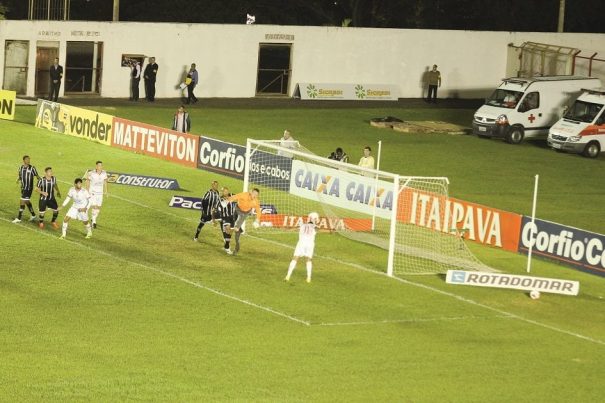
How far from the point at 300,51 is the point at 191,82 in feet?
24.7

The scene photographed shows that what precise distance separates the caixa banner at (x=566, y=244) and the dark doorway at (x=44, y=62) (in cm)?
3389

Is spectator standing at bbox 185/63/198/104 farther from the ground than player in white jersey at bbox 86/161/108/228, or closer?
farther from the ground

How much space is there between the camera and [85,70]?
64.4 meters

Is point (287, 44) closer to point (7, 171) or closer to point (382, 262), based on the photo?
point (7, 171)

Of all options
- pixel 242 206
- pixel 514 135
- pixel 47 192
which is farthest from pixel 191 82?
pixel 242 206

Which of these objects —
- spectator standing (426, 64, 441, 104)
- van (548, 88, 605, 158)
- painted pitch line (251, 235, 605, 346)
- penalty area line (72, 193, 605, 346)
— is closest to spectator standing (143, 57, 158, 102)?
spectator standing (426, 64, 441, 104)

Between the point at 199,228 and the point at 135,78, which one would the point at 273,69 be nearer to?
the point at 135,78

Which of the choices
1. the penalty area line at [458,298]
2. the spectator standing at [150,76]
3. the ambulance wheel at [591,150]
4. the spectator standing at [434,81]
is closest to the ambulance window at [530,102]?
the ambulance wheel at [591,150]

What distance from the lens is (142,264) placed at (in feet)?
106

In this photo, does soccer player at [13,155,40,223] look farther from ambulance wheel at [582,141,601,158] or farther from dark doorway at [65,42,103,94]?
dark doorway at [65,42,103,94]

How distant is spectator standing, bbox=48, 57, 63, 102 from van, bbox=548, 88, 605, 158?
2268cm

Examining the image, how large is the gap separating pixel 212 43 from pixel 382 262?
34.6 meters

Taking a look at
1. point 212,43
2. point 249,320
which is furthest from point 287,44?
point 249,320

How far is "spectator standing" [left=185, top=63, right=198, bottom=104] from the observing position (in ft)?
210
